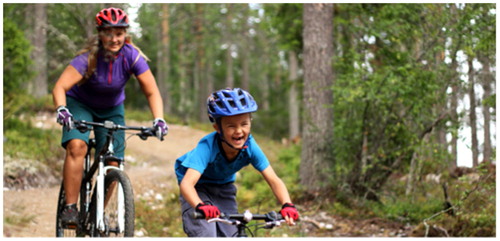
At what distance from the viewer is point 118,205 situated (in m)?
5.01

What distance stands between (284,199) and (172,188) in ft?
22.8

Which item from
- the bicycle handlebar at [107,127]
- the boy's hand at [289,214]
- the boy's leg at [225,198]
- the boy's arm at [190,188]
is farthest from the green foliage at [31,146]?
the boy's hand at [289,214]

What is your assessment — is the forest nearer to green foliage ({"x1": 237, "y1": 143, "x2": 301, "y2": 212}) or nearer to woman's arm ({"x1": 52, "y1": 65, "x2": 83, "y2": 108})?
green foliage ({"x1": 237, "y1": 143, "x2": 301, "y2": 212})

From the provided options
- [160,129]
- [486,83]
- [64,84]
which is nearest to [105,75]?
[64,84]

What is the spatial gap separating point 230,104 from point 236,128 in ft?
0.54

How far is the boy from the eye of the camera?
3828 millimetres

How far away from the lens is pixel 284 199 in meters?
3.90

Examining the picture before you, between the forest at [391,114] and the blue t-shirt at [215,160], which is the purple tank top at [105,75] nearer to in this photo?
the blue t-shirt at [215,160]

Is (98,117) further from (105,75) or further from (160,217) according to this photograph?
(160,217)

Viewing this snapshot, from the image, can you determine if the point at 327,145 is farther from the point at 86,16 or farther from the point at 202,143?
the point at 86,16

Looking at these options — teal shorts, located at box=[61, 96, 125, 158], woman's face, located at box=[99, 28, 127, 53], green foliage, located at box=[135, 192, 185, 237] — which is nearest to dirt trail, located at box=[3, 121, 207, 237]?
green foliage, located at box=[135, 192, 185, 237]

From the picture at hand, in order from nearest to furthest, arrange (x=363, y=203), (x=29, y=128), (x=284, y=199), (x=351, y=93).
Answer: (x=284, y=199), (x=351, y=93), (x=363, y=203), (x=29, y=128)

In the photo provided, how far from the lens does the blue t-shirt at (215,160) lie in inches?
154

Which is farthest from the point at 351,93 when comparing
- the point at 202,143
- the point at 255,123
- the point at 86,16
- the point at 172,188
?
the point at 255,123
